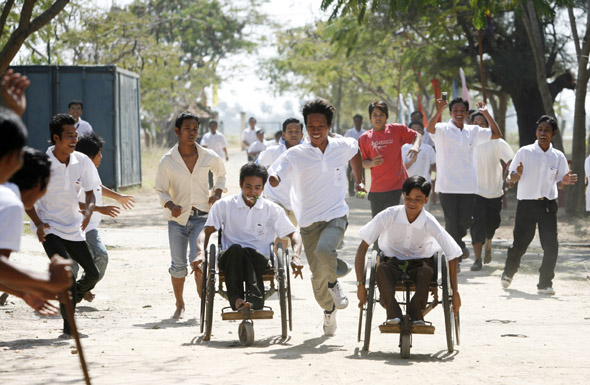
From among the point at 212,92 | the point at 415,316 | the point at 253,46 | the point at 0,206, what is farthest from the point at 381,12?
the point at 212,92

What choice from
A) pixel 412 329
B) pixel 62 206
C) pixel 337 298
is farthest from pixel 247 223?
pixel 412 329

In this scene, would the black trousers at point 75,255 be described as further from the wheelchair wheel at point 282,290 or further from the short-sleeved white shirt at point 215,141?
the short-sleeved white shirt at point 215,141

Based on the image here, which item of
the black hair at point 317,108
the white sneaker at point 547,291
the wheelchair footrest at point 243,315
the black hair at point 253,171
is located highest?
the black hair at point 317,108

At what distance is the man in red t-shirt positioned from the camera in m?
10.9

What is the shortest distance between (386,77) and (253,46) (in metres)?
11.9

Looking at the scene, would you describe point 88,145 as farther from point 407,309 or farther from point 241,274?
point 407,309

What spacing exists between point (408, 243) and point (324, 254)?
2.45ft

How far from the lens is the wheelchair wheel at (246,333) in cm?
745

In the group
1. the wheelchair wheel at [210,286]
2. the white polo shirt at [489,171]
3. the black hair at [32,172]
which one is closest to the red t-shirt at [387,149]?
the white polo shirt at [489,171]

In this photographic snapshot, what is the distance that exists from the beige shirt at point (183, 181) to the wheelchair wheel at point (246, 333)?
1.76 metres

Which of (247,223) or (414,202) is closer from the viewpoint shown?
(414,202)

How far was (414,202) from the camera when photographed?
748 centimetres

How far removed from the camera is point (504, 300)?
32.9 feet

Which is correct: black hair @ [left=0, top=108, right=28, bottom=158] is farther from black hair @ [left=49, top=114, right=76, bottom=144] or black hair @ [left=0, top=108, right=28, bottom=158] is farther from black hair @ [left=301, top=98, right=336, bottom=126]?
black hair @ [left=301, top=98, right=336, bottom=126]
